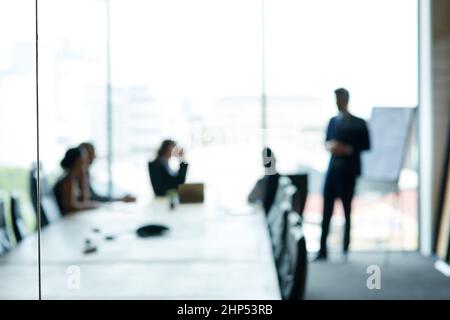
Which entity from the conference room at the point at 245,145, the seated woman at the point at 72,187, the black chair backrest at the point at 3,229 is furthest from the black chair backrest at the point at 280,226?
the black chair backrest at the point at 3,229

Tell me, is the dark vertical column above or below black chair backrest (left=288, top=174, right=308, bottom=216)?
above

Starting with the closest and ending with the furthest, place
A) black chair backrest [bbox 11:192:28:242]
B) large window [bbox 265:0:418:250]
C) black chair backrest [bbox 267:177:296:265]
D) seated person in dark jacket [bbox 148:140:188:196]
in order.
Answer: seated person in dark jacket [bbox 148:140:188:196]
black chair backrest [bbox 267:177:296:265]
black chair backrest [bbox 11:192:28:242]
large window [bbox 265:0:418:250]

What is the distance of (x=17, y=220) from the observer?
3.67 metres

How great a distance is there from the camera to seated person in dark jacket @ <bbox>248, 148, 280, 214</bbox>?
4664 mm

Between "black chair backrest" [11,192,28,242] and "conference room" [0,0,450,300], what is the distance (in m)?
0.01

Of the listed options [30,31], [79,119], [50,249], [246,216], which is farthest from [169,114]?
[30,31]

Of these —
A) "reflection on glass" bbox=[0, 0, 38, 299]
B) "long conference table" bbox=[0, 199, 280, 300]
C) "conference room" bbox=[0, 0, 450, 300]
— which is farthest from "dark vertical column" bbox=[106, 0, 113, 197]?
"reflection on glass" bbox=[0, 0, 38, 299]

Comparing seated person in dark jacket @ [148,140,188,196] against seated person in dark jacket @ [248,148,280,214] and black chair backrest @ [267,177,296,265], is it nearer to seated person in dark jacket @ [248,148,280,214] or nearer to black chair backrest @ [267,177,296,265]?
black chair backrest @ [267,177,296,265]

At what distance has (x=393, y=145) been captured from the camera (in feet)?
18.2

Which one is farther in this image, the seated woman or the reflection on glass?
the seated woman

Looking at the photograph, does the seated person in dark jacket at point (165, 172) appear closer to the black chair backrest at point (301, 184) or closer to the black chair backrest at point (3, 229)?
the black chair backrest at point (3, 229)

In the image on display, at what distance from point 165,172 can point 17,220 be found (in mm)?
1428
